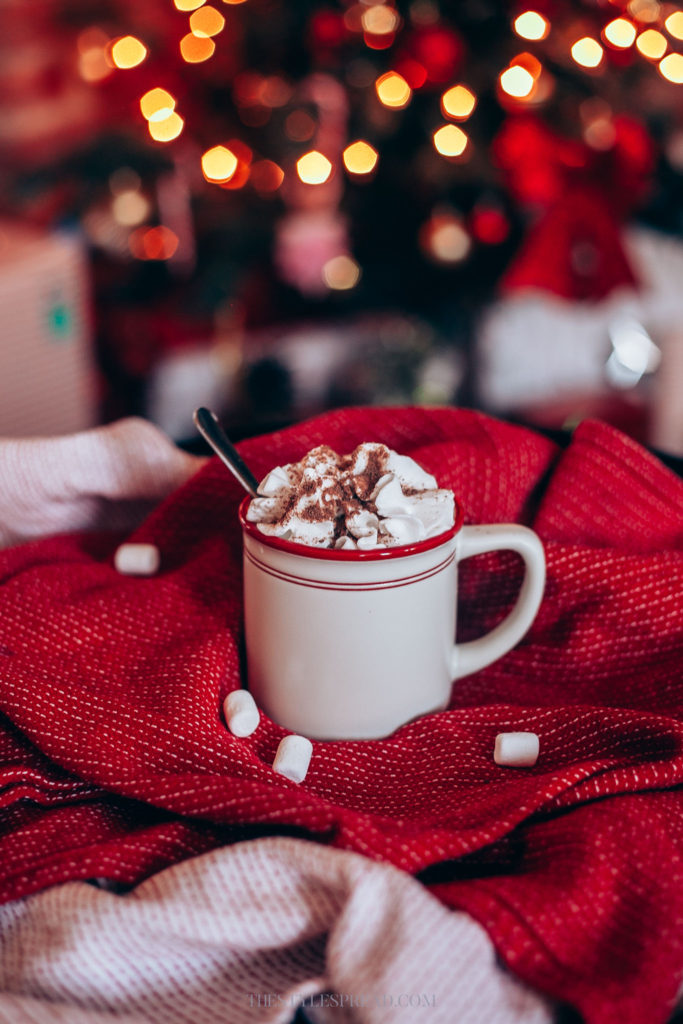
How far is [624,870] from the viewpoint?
455 mm

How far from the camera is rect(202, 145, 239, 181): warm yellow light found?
173 centimetres

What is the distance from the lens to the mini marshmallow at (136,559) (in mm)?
679

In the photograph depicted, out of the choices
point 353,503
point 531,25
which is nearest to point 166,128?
point 531,25

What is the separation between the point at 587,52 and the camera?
1.59 metres

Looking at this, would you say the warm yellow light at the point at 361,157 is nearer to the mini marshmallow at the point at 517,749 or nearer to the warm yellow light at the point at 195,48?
the warm yellow light at the point at 195,48

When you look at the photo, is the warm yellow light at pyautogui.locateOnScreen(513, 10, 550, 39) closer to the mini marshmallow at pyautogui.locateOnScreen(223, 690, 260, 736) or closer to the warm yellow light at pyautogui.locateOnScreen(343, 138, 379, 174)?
the warm yellow light at pyautogui.locateOnScreen(343, 138, 379, 174)

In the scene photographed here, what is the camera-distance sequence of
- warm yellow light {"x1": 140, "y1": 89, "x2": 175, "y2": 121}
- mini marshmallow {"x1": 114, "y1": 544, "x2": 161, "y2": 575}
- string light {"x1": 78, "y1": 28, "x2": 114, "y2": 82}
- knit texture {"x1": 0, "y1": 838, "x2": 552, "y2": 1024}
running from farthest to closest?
string light {"x1": 78, "y1": 28, "x2": 114, "y2": 82} < warm yellow light {"x1": 140, "y1": 89, "x2": 175, "y2": 121} < mini marshmallow {"x1": 114, "y1": 544, "x2": 161, "y2": 575} < knit texture {"x1": 0, "y1": 838, "x2": 552, "y2": 1024}

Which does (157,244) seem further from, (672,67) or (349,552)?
(349,552)

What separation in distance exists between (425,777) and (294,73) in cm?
143

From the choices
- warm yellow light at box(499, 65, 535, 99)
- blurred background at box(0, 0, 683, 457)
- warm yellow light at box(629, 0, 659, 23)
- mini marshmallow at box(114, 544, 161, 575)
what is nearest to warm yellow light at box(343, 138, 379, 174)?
blurred background at box(0, 0, 683, 457)

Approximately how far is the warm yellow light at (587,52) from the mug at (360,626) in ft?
4.26

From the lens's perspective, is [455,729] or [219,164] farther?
[219,164]

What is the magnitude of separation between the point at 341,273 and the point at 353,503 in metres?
1.44

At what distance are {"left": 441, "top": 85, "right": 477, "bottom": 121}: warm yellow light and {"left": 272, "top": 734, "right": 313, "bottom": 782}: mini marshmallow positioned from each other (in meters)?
1.34
